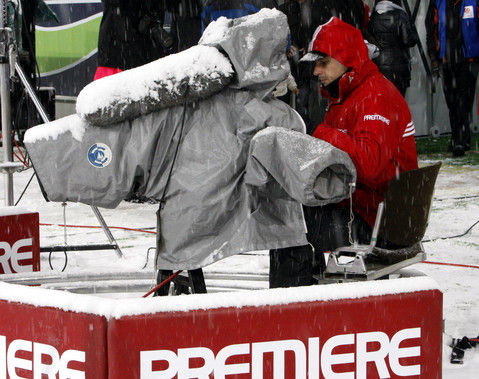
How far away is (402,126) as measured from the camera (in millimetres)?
3342

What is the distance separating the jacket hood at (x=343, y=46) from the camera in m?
3.47

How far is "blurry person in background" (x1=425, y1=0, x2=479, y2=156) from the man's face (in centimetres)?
617

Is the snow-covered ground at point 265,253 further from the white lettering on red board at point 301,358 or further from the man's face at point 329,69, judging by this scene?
the man's face at point 329,69

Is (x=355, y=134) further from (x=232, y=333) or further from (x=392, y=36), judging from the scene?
(x=392, y=36)

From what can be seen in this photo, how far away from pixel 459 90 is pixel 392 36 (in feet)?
4.17

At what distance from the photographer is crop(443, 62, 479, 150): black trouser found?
969 centimetres

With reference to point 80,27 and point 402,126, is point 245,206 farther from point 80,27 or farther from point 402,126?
point 80,27

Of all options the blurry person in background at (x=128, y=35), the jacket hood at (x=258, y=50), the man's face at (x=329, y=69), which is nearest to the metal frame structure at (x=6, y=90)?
the blurry person in background at (x=128, y=35)

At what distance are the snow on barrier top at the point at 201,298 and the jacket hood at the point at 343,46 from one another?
3.53ft

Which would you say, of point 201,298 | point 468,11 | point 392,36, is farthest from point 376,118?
point 468,11

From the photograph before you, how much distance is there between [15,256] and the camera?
170 inches

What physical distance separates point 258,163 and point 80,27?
8.49 m

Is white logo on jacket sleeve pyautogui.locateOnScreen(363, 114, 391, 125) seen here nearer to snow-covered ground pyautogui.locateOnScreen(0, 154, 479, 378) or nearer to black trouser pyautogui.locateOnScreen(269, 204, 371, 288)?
black trouser pyautogui.locateOnScreen(269, 204, 371, 288)

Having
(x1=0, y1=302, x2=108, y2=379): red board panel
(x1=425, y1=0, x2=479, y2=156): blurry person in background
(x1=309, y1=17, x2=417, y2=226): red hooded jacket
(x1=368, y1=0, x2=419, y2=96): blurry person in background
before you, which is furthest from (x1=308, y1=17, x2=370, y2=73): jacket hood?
(x1=425, y1=0, x2=479, y2=156): blurry person in background
